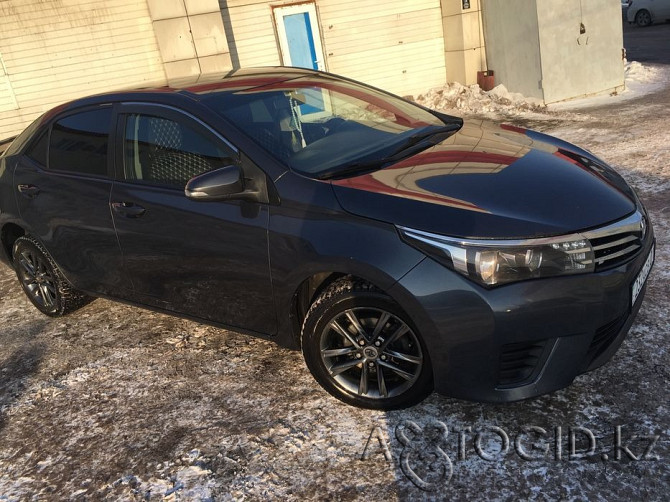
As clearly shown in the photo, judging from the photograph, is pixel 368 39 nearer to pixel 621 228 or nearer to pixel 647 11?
pixel 621 228

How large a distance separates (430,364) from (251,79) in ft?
7.40

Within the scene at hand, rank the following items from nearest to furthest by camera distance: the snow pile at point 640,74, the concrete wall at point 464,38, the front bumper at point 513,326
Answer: the front bumper at point 513,326 → the snow pile at point 640,74 → the concrete wall at point 464,38

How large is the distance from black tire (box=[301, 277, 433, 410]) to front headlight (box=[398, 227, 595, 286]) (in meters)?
0.40

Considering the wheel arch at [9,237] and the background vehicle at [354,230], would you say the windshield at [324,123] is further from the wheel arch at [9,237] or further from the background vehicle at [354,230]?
the wheel arch at [9,237]

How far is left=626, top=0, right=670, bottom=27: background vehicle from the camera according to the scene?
67.4ft

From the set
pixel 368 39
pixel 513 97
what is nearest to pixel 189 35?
pixel 368 39

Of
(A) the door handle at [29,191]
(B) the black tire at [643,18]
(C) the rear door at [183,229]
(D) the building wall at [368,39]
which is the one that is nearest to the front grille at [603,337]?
(C) the rear door at [183,229]

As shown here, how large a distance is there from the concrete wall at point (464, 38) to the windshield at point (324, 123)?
8464 mm

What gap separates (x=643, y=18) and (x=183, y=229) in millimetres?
22860

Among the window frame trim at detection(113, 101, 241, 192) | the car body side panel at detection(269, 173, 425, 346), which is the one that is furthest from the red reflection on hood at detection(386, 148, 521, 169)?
the window frame trim at detection(113, 101, 241, 192)

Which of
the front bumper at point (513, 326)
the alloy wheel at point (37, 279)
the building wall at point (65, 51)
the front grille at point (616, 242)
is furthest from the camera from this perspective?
the building wall at point (65, 51)

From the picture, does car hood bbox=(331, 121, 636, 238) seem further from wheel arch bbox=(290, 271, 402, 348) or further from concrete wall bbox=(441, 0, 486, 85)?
concrete wall bbox=(441, 0, 486, 85)

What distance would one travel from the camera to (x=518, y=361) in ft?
8.96

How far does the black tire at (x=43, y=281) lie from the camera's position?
15.3 feet
